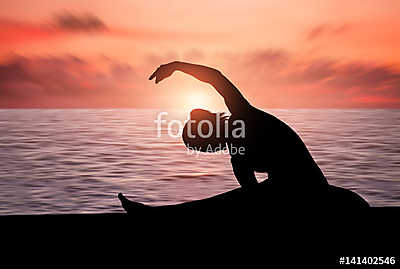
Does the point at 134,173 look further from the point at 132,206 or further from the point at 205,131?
the point at 205,131

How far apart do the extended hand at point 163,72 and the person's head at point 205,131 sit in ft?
1.17

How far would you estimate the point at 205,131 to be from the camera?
146 inches

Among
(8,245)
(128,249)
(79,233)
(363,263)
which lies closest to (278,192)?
(363,263)

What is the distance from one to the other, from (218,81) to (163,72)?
421mm

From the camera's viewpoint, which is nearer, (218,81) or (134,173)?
(218,81)

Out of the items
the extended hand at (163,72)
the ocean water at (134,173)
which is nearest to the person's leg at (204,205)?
the ocean water at (134,173)

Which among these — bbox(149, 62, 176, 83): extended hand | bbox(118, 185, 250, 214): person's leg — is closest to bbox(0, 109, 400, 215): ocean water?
bbox(149, 62, 176, 83): extended hand

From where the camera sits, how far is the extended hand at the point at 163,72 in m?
3.57

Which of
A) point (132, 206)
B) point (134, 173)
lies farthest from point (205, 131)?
point (134, 173)

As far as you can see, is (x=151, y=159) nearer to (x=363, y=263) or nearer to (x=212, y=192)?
(x=212, y=192)

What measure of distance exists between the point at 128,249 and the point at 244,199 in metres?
0.96

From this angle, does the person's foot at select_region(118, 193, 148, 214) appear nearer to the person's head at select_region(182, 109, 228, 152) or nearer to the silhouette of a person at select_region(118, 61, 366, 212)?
the person's head at select_region(182, 109, 228, 152)

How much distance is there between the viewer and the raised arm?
11.4 feet

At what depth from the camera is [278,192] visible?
11.8ft
